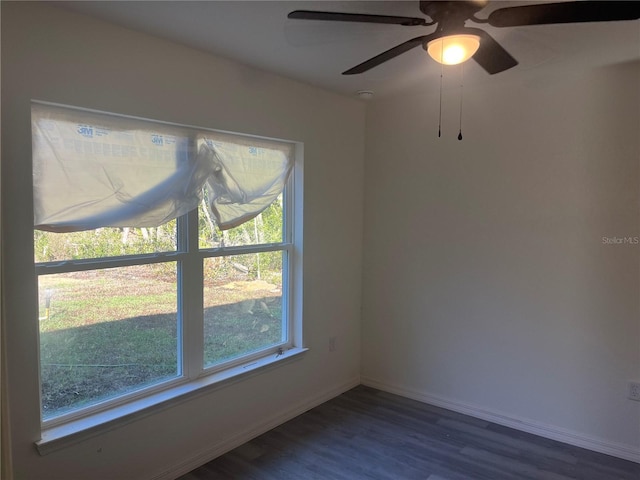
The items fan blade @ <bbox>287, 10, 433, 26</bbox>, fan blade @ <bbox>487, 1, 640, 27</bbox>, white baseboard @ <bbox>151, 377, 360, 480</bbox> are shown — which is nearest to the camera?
fan blade @ <bbox>487, 1, 640, 27</bbox>

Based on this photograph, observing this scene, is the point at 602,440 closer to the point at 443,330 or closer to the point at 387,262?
the point at 443,330

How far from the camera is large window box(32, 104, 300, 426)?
216 cm

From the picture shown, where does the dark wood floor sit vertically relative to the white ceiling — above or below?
below

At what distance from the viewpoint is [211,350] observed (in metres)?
2.89

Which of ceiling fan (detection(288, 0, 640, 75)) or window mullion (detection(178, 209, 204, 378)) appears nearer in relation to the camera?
ceiling fan (detection(288, 0, 640, 75))

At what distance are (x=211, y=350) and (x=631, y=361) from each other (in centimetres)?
260

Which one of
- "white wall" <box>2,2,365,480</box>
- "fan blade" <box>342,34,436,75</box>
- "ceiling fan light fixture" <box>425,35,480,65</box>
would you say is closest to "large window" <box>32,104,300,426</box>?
"white wall" <box>2,2,365,480</box>

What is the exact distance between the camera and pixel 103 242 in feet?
7.71

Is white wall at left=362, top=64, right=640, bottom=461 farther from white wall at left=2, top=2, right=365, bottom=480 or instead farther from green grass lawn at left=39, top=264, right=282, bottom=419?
green grass lawn at left=39, top=264, right=282, bottom=419

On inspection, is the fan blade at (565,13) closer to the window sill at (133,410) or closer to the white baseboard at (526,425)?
the window sill at (133,410)

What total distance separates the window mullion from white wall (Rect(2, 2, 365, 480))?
0.25 metres

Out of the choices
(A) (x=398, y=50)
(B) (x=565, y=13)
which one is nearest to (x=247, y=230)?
(A) (x=398, y=50)

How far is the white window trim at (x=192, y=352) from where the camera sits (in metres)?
2.19

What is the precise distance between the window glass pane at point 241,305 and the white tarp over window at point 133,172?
0.33 metres
